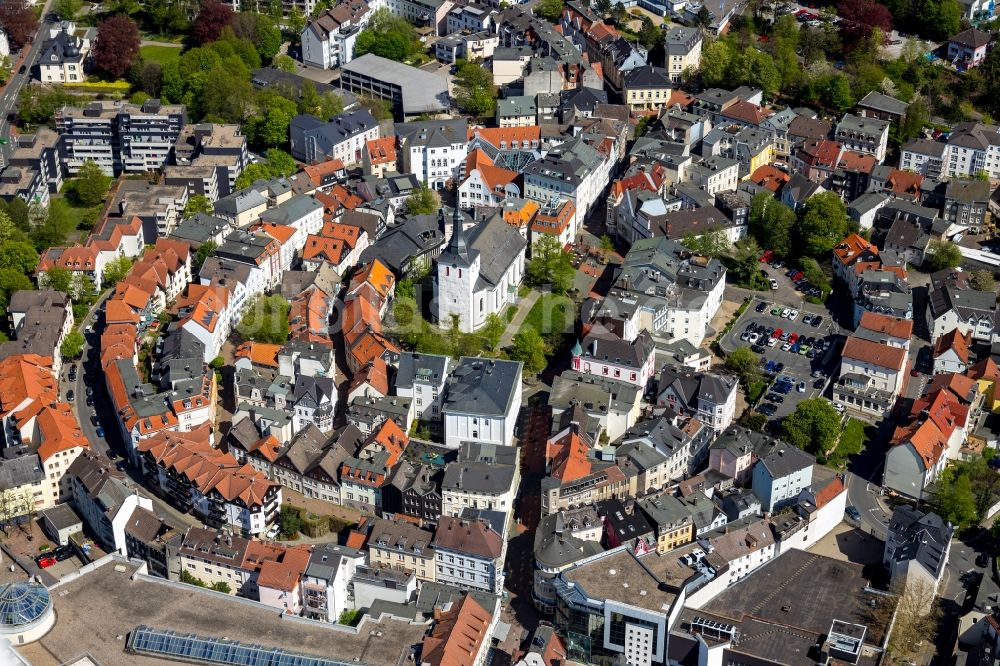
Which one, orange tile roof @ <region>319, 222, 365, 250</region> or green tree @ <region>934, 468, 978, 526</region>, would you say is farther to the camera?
orange tile roof @ <region>319, 222, 365, 250</region>

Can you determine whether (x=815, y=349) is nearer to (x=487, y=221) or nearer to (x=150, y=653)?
(x=487, y=221)

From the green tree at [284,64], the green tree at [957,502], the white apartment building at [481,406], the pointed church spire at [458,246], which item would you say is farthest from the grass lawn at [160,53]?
the green tree at [957,502]

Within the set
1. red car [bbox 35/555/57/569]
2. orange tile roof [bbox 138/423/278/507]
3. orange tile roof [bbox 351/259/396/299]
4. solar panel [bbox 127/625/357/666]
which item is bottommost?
red car [bbox 35/555/57/569]

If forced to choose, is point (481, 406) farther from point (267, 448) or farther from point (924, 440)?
point (924, 440)

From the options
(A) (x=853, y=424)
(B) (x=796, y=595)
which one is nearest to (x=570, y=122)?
(A) (x=853, y=424)

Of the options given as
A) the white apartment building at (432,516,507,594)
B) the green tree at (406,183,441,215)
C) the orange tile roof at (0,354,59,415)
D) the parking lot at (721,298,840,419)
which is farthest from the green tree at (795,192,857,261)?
the orange tile roof at (0,354,59,415)

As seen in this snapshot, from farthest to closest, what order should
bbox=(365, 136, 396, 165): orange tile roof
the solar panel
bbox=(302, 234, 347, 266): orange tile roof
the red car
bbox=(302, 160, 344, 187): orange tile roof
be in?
bbox=(365, 136, 396, 165): orange tile roof < bbox=(302, 160, 344, 187): orange tile roof < bbox=(302, 234, 347, 266): orange tile roof < the red car < the solar panel

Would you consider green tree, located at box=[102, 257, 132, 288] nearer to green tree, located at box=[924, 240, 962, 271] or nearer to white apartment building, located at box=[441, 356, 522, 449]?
white apartment building, located at box=[441, 356, 522, 449]
